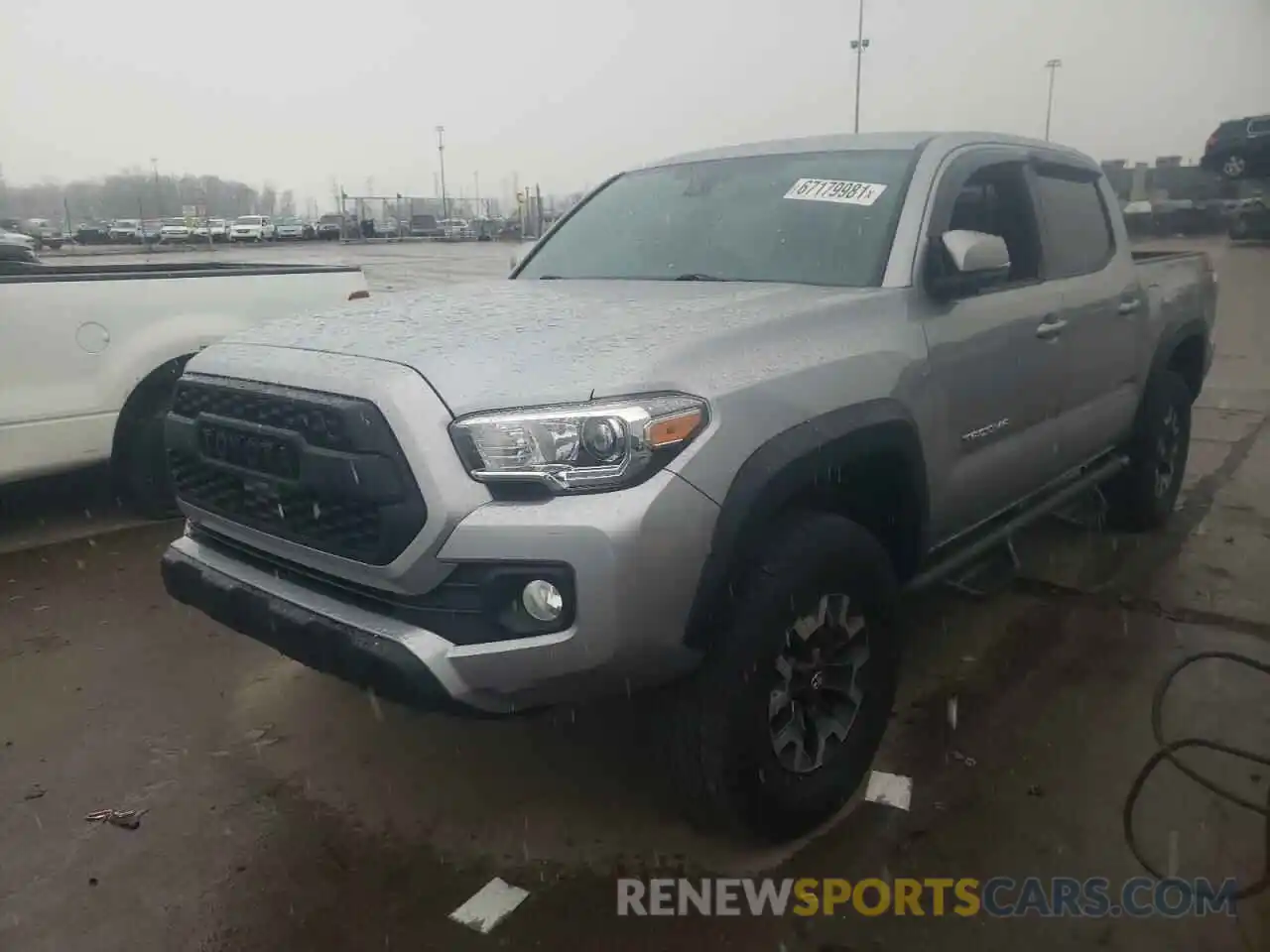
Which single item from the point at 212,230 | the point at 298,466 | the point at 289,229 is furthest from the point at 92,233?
the point at 289,229

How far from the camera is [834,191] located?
344cm

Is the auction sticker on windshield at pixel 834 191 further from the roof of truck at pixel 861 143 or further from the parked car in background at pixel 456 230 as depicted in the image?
the parked car in background at pixel 456 230

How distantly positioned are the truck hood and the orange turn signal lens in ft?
0.23

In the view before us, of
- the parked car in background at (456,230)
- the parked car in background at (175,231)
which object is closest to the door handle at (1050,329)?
the parked car in background at (175,231)

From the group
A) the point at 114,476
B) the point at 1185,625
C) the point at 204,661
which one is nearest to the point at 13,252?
the point at 114,476

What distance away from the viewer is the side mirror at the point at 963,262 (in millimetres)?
3016

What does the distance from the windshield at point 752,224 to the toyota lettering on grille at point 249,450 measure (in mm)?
1531

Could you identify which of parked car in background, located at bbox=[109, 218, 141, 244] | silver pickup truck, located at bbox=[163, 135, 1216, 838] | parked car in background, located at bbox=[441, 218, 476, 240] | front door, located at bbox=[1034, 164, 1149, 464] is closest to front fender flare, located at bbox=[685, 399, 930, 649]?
silver pickup truck, located at bbox=[163, 135, 1216, 838]

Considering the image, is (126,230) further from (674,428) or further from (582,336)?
(674,428)

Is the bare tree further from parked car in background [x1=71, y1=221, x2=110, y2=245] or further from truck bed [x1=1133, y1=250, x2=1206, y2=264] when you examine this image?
truck bed [x1=1133, y1=250, x2=1206, y2=264]

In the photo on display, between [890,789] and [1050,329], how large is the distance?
184 centimetres

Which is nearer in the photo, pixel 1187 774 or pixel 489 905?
pixel 489 905

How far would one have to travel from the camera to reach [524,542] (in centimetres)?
216

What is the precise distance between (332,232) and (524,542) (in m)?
50.0
